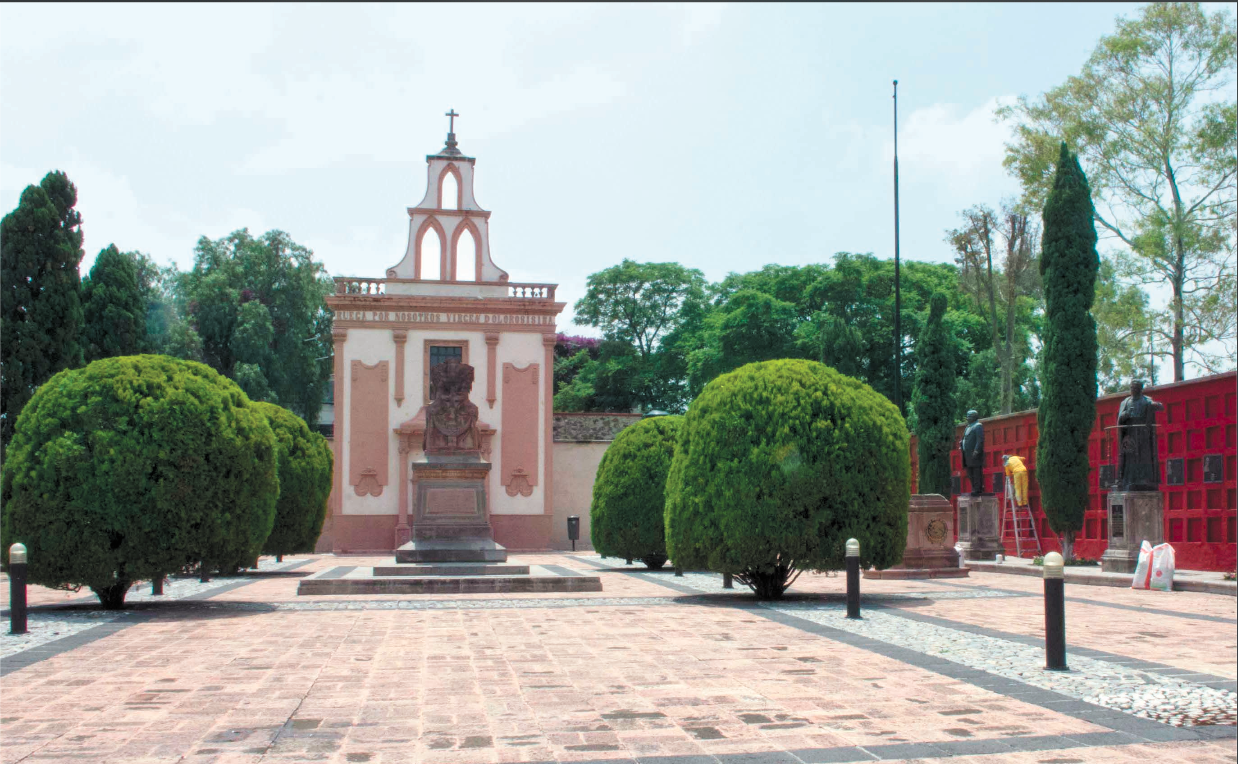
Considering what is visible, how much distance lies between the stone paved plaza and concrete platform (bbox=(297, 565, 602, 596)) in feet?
9.88

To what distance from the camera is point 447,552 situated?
18.2 meters

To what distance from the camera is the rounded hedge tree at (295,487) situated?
21.0m

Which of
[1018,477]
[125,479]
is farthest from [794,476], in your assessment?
[1018,477]

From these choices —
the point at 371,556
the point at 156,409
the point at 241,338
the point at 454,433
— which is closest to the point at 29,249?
the point at 371,556

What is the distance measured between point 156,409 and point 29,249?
1803 centimetres

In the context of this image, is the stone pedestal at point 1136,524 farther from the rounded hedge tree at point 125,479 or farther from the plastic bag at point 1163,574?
the rounded hedge tree at point 125,479

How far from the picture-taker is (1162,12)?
28562 millimetres

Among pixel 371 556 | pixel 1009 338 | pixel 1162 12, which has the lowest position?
pixel 371 556

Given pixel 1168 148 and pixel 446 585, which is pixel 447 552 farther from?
pixel 1168 148

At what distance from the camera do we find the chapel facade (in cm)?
3503

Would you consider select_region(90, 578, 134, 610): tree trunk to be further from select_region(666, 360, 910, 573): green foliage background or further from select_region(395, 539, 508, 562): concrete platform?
select_region(666, 360, 910, 573): green foliage background

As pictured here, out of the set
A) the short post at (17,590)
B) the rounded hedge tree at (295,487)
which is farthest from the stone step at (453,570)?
the short post at (17,590)

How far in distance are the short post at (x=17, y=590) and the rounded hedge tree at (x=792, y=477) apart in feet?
24.4

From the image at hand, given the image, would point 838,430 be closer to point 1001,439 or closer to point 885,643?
point 885,643
